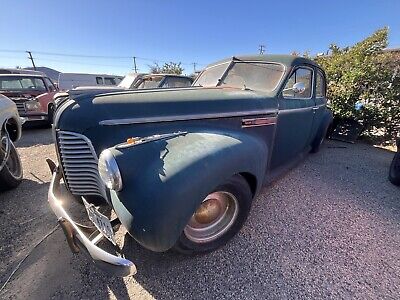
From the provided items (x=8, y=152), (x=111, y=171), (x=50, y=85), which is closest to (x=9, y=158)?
(x=8, y=152)

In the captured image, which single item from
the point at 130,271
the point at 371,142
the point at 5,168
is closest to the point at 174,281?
the point at 130,271

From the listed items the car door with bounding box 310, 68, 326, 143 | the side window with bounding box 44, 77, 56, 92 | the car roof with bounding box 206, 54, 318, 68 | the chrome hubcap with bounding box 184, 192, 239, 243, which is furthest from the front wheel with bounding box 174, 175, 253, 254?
the side window with bounding box 44, 77, 56, 92

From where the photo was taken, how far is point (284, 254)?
2.46 metres

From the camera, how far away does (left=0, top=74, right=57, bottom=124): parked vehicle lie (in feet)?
27.2

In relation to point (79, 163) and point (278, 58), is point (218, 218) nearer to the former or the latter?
point (79, 163)

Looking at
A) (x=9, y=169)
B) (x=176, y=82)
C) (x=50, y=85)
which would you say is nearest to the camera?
(x=9, y=169)

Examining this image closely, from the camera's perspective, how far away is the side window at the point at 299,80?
334 centimetres

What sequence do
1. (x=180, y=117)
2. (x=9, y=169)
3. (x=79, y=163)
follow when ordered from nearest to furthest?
(x=79, y=163) → (x=180, y=117) → (x=9, y=169)

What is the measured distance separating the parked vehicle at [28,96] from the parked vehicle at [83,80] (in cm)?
804

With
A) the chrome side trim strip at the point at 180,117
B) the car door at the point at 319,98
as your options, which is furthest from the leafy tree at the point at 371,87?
the chrome side trim strip at the point at 180,117

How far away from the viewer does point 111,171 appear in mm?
1737

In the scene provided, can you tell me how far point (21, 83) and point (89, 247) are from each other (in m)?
9.32

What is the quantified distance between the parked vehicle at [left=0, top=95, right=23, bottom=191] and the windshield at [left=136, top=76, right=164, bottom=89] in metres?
5.12

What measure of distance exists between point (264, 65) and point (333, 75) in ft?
19.0
